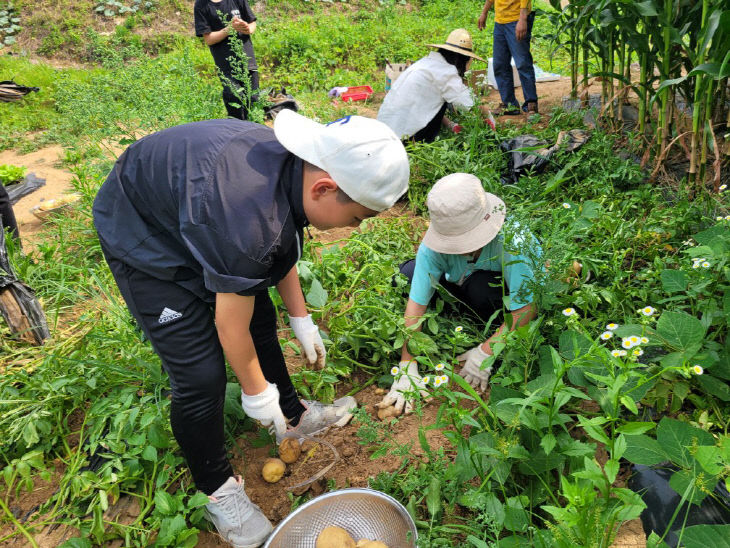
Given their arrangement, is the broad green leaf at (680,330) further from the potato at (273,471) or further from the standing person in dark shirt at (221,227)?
the potato at (273,471)

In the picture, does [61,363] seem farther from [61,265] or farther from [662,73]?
[662,73]

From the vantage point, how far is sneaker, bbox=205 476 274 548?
161 centimetres

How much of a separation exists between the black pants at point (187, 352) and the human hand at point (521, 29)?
12.9 ft

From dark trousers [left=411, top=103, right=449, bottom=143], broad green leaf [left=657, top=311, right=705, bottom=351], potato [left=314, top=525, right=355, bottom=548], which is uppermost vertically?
broad green leaf [left=657, top=311, right=705, bottom=351]

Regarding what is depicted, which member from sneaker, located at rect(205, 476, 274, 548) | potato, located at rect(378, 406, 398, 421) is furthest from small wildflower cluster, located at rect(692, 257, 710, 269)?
sneaker, located at rect(205, 476, 274, 548)

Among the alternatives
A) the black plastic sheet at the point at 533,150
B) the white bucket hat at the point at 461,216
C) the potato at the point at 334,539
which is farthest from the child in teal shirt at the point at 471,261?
the black plastic sheet at the point at 533,150

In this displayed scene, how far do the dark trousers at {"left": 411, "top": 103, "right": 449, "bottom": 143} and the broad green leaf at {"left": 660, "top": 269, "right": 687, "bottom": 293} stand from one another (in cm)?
252

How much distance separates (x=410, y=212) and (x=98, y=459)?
228 centimetres

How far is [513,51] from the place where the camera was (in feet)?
14.8

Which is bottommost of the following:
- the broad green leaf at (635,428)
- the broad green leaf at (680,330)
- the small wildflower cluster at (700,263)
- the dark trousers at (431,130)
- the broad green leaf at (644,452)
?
the dark trousers at (431,130)

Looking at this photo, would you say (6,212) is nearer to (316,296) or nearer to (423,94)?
(316,296)

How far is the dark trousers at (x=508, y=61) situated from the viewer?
4414mm

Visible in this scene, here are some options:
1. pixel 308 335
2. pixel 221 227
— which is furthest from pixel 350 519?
pixel 221 227

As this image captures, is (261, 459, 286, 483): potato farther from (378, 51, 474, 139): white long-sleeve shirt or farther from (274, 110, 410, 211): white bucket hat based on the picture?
(378, 51, 474, 139): white long-sleeve shirt
